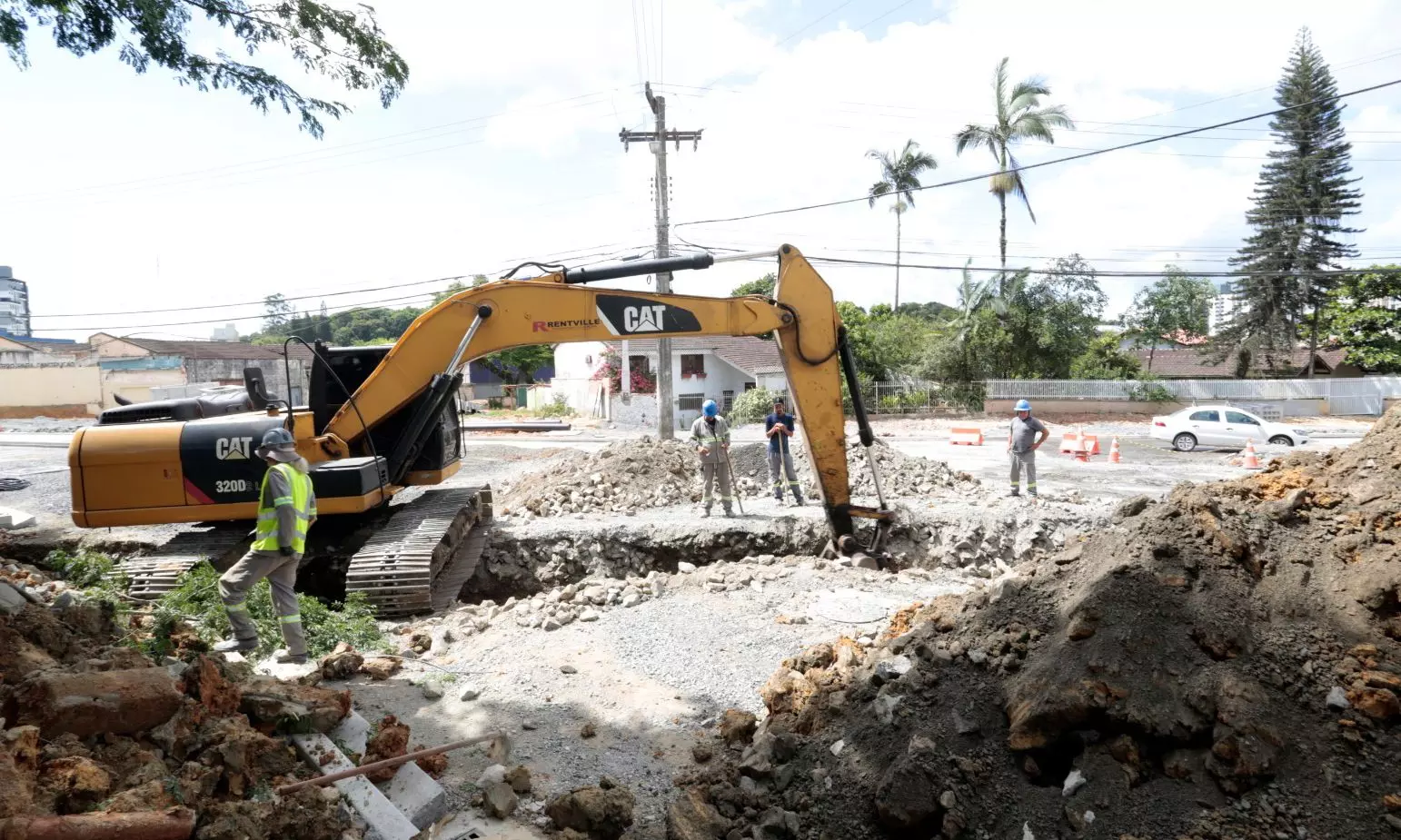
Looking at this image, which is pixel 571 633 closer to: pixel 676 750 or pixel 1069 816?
pixel 676 750

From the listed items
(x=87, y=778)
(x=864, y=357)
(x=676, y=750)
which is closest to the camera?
(x=87, y=778)

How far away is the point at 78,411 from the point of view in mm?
34250

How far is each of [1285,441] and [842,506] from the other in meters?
15.4

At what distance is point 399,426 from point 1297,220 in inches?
1477

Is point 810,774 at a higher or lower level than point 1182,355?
lower

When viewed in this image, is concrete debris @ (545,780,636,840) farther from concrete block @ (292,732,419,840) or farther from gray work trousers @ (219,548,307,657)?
gray work trousers @ (219,548,307,657)

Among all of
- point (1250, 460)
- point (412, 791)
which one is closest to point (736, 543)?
point (412, 791)

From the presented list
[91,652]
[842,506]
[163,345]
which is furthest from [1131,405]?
[163,345]

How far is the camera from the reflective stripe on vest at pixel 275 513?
554 cm

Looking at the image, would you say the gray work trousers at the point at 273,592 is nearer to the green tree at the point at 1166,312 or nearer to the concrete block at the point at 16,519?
the concrete block at the point at 16,519

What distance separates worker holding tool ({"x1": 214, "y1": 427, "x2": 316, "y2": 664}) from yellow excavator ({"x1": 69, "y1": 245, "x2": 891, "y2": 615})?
144 centimetres

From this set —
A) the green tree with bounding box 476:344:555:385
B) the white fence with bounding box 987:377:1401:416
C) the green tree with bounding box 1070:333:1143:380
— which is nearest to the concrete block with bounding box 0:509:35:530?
the white fence with bounding box 987:377:1401:416

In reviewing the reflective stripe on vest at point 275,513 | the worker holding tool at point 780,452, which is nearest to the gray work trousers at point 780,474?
the worker holding tool at point 780,452

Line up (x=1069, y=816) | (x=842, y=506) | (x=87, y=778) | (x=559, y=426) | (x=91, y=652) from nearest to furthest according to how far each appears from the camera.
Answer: (x=87, y=778) → (x=1069, y=816) → (x=91, y=652) → (x=842, y=506) → (x=559, y=426)
